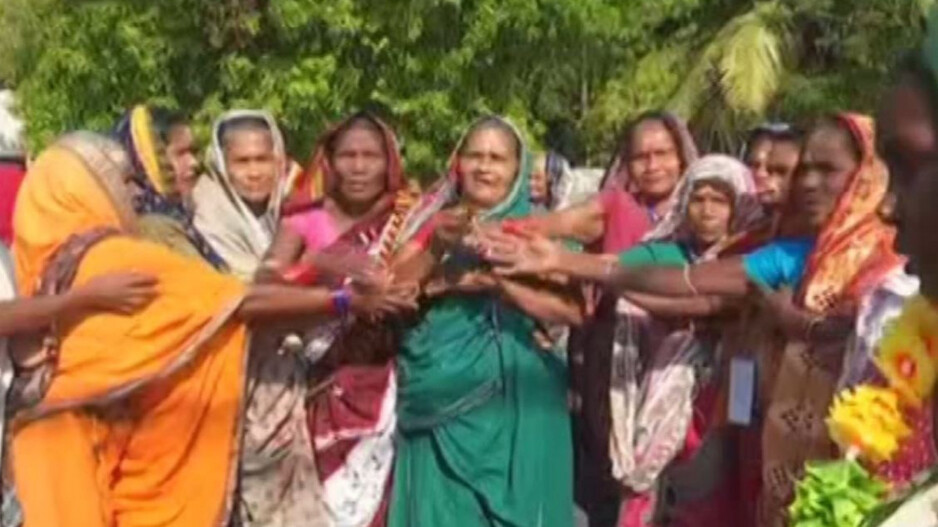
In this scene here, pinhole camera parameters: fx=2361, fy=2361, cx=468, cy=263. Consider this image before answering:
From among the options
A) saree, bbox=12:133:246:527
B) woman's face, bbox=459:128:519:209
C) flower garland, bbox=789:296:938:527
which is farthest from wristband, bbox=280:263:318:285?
flower garland, bbox=789:296:938:527

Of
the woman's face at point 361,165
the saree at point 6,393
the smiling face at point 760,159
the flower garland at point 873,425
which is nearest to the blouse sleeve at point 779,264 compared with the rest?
the smiling face at point 760,159

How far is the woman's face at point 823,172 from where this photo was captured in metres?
5.80


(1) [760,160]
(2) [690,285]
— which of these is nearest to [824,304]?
(2) [690,285]

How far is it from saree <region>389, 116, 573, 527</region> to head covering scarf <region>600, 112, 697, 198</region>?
649mm

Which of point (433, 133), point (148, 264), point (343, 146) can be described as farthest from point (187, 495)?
point (433, 133)

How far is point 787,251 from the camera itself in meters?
6.25

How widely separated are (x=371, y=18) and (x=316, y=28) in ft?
1.16

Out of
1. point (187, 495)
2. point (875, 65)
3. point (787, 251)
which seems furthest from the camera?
point (875, 65)

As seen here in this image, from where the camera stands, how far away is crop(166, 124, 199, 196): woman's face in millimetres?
7321

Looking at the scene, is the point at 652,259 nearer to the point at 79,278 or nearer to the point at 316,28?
the point at 79,278

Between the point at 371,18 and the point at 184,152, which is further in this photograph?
the point at 371,18

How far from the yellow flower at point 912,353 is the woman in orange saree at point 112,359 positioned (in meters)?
3.07

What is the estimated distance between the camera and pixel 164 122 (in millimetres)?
7312

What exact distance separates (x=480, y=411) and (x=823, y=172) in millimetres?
1402
